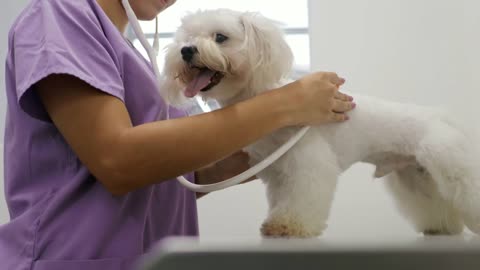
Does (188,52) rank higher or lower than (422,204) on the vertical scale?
higher

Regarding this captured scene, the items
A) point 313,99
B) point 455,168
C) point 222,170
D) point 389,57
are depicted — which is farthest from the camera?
point 389,57

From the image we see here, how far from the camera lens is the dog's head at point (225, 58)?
82cm

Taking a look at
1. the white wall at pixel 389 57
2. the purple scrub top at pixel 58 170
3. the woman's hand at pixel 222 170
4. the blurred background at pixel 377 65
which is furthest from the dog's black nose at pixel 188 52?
the white wall at pixel 389 57

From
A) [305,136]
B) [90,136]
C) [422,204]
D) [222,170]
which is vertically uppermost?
[90,136]

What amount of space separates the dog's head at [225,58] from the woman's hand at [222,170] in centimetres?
15

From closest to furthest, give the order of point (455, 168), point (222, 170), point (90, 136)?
1. point (90, 136)
2. point (455, 168)
3. point (222, 170)

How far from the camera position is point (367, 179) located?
1.40m

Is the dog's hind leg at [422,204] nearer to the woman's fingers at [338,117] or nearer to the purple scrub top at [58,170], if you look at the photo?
the woman's fingers at [338,117]

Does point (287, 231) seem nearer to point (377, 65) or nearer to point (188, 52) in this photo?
point (188, 52)

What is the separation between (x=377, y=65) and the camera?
4.71 ft


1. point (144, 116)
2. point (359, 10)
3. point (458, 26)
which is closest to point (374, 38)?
point (359, 10)

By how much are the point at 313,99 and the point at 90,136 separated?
0.34m

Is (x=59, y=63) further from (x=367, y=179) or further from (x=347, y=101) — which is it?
(x=367, y=179)

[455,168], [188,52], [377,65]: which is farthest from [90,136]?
[377,65]
